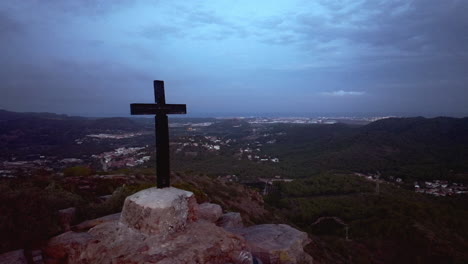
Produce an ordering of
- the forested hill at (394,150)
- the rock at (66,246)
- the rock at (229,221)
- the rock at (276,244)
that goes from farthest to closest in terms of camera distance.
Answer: the forested hill at (394,150) < the rock at (229,221) < the rock at (276,244) < the rock at (66,246)

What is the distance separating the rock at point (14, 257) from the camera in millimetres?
4969

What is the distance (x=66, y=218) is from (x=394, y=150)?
83.7m

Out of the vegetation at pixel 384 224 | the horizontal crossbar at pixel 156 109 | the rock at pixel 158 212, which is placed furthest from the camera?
the vegetation at pixel 384 224

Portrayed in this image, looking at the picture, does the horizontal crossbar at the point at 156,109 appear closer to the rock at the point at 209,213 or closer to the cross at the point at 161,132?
the cross at the point at 161,132

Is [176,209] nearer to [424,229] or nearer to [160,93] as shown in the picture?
[160,93]

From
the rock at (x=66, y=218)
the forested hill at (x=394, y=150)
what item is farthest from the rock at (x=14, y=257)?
the forested hill at (x=394, y=150)

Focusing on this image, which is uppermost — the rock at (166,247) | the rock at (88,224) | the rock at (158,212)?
the rock at (158,212)

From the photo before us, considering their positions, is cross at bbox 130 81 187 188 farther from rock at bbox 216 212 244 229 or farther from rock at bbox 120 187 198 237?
rock at bbox 216 212 244 229

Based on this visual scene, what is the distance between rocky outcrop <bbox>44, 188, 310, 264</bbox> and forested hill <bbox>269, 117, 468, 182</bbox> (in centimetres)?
5777

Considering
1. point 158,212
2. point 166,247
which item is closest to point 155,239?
point 166,247

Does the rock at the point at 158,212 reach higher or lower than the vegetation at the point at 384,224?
higher

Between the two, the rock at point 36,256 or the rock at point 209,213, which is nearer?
the rock at point 36,256

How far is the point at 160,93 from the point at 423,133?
3889 inches

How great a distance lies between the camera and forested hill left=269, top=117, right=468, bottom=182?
198 ft
